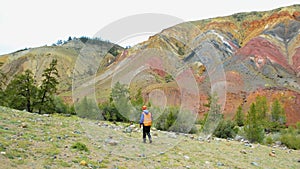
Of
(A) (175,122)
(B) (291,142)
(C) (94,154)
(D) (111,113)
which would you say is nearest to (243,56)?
(D) (111,113)

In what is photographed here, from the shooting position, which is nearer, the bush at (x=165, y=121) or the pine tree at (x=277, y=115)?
the bush at (x=165, y=121)

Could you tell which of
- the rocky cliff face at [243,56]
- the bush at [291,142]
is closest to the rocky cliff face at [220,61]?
the rocky cliff face at [243,56]

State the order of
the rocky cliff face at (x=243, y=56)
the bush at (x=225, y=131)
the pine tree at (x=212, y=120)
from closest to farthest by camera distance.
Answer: the bush at (x=225, y=131) < the pine tree at (x=212, y=120) < the rocky cliff face at (x=243, y=56)

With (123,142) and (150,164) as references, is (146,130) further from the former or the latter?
(150,164)

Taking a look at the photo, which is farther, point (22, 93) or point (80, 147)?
point (22, 93)

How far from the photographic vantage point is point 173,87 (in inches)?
3605

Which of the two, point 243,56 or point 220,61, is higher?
point 243,56

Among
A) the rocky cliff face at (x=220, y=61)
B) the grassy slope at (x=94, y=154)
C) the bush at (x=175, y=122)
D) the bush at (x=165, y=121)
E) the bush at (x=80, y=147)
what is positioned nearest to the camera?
the grassy slope at (x=94, y=154)

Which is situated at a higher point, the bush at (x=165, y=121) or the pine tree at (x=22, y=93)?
the pine tree at (x=22, y=93)

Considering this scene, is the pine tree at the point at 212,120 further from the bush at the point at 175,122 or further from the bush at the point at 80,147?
the bush at the point at 80,147

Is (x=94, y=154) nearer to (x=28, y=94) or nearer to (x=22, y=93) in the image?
(x=28, y=94)

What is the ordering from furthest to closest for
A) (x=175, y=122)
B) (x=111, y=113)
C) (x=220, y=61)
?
(x=220, y=61) → (x=111, y=113) → (x=175, y=122)

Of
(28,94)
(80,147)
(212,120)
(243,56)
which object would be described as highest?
(243,56)

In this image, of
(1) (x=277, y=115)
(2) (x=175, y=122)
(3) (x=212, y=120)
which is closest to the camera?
(2) (x=175, y=122)
